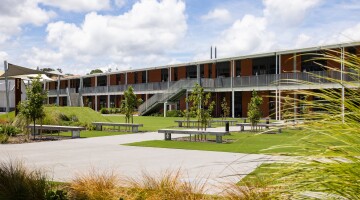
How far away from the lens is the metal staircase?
3741 centimetres

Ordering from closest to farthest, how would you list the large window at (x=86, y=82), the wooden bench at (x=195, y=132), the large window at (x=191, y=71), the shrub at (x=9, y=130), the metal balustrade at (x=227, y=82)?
the wooden bench at (x=195, y=132) → the shrub at (x=9, y=130) → the metal balustrade at (x=227, y=82) → the large window at (x=191, y=71) → the large window at (x=86, y=82)

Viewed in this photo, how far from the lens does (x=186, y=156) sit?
37.3ft

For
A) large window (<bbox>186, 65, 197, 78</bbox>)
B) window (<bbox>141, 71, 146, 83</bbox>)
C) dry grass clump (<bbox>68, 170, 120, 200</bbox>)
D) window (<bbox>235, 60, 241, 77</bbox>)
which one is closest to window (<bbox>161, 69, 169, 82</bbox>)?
window (<bbox>141, 71, 146, 83</bbox>)

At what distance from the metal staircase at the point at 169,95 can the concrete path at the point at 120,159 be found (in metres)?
22.5

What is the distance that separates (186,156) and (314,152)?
342 inches

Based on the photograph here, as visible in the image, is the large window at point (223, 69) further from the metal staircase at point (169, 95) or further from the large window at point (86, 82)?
the large window at point (86, 82)

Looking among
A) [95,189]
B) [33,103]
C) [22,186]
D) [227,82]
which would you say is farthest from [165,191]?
[227,82]

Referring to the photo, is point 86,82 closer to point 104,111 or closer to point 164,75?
point 104,111

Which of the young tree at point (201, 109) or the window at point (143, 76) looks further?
the window at point (143, 76)

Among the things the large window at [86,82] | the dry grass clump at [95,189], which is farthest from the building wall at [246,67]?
the dry grass clump at [95,189]

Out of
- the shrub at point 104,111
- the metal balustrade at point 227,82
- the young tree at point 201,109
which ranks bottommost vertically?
the shrub at point 104,111

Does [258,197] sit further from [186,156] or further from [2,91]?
[2,91]

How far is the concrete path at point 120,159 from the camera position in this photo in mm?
8686

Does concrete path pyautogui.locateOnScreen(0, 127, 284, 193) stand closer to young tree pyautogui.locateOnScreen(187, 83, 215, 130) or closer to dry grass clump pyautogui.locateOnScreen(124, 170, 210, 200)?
dry grass clump pyautogui.locateOnScreen(124, 170, 210, 200)
